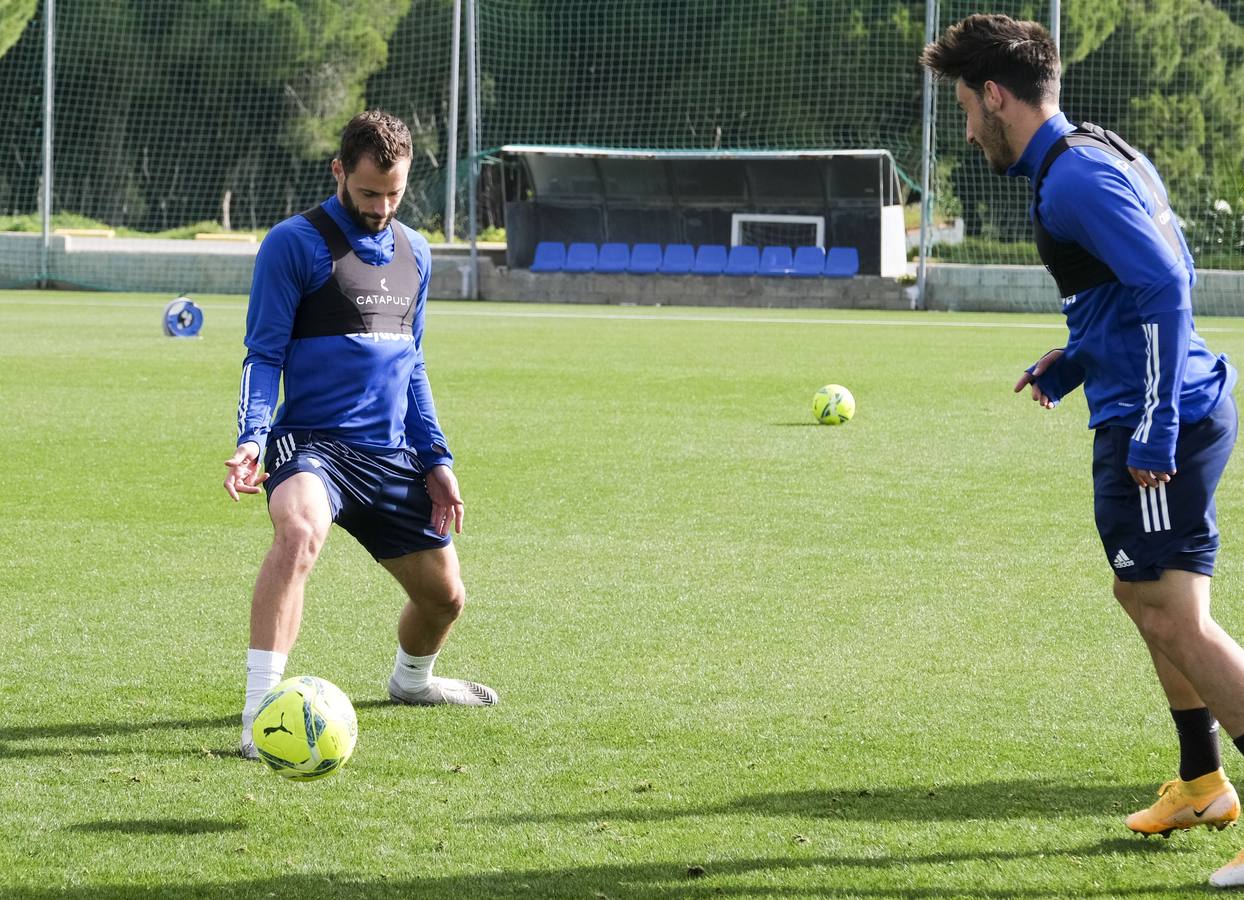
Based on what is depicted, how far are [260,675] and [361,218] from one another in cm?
147

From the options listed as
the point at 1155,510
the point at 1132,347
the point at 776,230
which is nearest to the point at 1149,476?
the point at 1155,510

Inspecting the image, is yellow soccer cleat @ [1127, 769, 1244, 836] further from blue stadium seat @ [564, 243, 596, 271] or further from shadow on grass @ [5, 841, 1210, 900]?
blue stadium seat @ [564, 243, 596, 271]

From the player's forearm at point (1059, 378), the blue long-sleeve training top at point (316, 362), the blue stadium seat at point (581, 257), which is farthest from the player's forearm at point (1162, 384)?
the blue stadium seat at point (581, 257)

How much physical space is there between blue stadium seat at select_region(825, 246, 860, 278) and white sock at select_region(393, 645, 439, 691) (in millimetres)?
30256

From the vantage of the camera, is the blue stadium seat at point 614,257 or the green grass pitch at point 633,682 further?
the blue stadium seat at point 614,257

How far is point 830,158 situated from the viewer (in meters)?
36.3

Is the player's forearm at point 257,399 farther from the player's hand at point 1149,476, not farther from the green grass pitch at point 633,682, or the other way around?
the player's hand at point 1149,476

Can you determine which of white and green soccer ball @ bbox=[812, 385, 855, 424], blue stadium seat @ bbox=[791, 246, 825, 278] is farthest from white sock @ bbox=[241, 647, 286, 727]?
blue stadium seat @ bbox=[791, 246, 825, 278]

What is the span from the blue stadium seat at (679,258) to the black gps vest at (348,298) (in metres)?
30.4

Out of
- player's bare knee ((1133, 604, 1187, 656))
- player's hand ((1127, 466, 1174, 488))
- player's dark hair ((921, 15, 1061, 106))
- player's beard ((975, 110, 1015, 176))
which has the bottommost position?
player's bare knee ((1133, 604, 1187, 656))

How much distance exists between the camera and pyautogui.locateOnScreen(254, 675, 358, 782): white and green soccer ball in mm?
4238

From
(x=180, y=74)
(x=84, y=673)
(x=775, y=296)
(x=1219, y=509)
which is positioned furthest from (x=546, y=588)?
(x=180, y=74)

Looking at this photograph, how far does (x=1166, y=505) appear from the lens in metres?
3.70

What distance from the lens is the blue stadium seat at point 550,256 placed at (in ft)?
122
